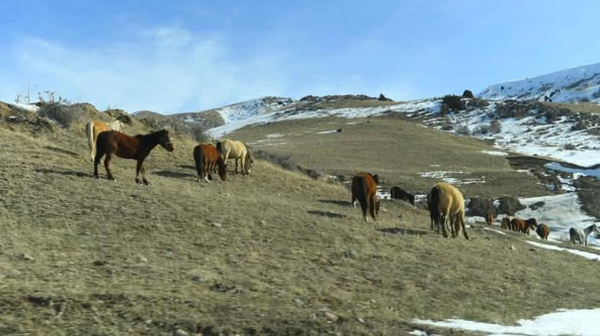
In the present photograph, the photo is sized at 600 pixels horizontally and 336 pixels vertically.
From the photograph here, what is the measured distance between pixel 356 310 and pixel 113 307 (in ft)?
10.4

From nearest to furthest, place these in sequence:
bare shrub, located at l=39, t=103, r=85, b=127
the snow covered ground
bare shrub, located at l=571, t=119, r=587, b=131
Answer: the snow covered ground, bare shrub, located at l=39, t=103, r=85, b=127, bare shrub, located at l=571, t=119, r=587, b=131

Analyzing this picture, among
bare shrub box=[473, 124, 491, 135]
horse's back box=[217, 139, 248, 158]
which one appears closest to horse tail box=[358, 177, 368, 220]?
horse's back box=[217, 139, 248, 158]

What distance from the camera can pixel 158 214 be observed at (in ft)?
42.2

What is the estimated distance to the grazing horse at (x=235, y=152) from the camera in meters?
22.4

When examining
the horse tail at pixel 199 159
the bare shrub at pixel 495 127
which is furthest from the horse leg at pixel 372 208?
the bare shrub at pixel 495 127

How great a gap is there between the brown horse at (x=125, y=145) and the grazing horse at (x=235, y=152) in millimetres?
5451

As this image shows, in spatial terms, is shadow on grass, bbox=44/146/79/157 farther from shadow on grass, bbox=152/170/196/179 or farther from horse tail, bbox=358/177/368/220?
horse tail, bbox=358/177/368/220

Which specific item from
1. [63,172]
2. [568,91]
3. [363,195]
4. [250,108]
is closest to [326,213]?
[363,195]

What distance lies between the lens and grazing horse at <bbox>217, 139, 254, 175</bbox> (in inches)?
883

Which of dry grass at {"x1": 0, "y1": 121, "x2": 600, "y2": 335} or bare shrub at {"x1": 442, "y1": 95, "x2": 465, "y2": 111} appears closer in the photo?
dry grass at {"x1": 0, "y1": 121, "x2": 600, "y2": 335}

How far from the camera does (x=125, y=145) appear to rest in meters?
16.3

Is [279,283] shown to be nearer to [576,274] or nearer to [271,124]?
[576,274]

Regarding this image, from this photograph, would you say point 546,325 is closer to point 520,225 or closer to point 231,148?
point 231,148

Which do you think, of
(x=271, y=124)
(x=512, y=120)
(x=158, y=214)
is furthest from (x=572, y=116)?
(x=158, y=214)
